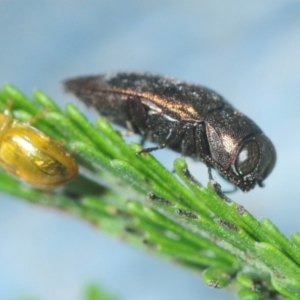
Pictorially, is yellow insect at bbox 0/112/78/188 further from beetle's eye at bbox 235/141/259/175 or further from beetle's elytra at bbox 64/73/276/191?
beetle's eye at bbox 235/141/259/175

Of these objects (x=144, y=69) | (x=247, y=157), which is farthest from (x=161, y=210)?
(x=144, y=69)

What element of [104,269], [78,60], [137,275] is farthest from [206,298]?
[78,60]

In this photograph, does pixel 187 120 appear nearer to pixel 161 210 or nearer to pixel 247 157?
pixel 247 157

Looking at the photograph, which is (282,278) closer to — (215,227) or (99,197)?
(215,227)

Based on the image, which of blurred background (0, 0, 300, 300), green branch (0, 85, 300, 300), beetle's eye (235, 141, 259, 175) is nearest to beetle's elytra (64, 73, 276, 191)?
beetle's eye (235, 141, 259, 175)

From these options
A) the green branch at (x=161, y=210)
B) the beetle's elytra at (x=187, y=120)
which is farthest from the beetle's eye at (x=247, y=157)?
the green branch at (x=161, y=210)
